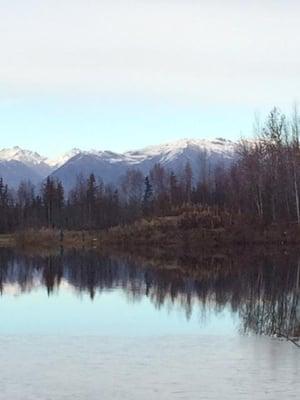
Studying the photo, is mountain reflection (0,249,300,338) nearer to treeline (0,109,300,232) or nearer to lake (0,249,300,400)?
lake (0,249,300,400)

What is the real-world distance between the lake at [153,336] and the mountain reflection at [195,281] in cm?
5

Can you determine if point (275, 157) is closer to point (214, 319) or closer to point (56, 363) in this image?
point (214, 319)

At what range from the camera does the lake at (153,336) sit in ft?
40.7

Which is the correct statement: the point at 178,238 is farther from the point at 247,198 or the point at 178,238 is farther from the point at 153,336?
the point at 153,336

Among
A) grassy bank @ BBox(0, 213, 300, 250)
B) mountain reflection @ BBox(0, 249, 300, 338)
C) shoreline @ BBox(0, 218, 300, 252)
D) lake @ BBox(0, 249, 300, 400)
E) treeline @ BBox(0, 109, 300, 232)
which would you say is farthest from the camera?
treeline @ BBox(0, 109, 300, 232)

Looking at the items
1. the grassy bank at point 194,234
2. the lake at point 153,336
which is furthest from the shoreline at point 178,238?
the lake at point 153,336

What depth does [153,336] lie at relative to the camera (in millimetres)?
18328

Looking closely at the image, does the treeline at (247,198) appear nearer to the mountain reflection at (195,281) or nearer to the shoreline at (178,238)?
the shoreline at (178,238)

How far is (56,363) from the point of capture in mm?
14523

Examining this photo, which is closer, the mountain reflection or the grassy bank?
the mountain reflection

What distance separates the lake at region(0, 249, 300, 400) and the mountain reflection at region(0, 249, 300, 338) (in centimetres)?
5

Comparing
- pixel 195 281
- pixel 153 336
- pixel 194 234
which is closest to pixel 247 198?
pixel 194 234

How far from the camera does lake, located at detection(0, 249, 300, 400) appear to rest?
40.7 feet

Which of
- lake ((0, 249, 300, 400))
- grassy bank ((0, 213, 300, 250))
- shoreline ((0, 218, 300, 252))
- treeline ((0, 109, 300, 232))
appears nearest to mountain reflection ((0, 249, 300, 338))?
lake ((0, 249, 300, 400))
